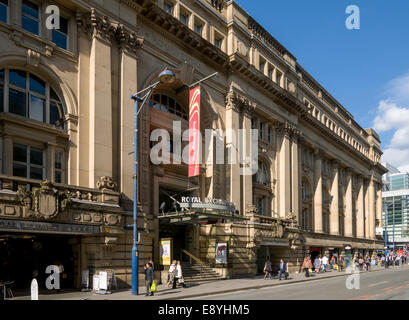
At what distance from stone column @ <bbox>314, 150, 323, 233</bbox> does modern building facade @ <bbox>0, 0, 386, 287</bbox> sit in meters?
3.64

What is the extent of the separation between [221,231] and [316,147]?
25.8 metres

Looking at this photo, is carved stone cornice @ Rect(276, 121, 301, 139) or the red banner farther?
carved stone cornice @ Rect(276, 121, 301, 139)

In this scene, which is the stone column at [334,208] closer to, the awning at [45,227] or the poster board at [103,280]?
the awning at [45,227]

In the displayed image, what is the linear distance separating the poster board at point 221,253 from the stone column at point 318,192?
24.6m

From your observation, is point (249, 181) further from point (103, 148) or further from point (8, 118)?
point (8, 118)

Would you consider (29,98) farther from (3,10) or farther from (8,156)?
(3,10)

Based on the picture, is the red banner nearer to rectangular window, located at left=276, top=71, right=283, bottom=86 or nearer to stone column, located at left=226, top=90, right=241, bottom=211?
stone column, located at left=226, top=90, right=241, bottom=211

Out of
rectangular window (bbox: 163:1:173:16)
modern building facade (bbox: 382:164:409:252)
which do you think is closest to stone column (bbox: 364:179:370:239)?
modern building facade (bbox: 382:164:409:252)

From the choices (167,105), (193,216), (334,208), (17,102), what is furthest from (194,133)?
(334,208)

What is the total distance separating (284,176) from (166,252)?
2123 centimetres

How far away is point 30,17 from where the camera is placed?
901 inches

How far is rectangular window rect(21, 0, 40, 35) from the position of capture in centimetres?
2261

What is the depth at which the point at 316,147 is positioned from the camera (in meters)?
54.1
